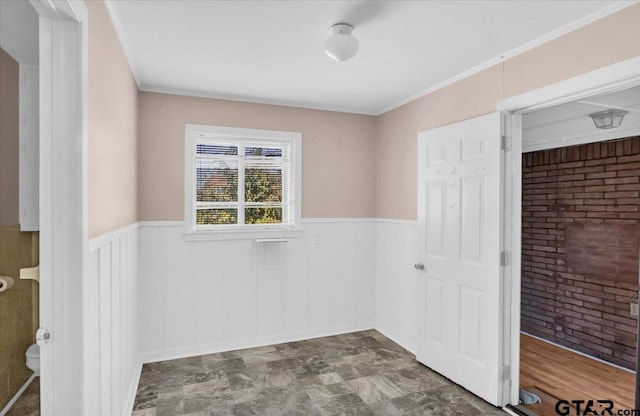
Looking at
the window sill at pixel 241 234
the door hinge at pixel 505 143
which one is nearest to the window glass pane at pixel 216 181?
the window sill at pixel 241 234

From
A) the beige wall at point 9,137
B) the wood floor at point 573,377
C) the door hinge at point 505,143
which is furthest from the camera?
the wood floor at point 573,377

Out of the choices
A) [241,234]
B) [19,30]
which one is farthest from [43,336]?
[241,234]

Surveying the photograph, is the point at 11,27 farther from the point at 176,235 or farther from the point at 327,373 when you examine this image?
the point at 327,373

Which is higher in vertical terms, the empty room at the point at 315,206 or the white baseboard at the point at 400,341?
the empty room at the point at 315,206

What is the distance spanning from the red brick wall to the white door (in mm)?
1701

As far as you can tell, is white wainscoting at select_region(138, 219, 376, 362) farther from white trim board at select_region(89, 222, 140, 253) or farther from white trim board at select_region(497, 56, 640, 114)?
white trim board at select_region(497, 56, 640, 114)

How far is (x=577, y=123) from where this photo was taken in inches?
143

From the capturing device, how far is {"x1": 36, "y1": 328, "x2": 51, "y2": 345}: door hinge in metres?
1.32

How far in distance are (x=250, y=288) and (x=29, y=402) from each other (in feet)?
8.16

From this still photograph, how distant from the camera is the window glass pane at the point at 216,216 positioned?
144 inches

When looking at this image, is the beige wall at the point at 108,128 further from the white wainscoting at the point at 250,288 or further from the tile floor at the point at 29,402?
the white wainscoting at the point at 250,288

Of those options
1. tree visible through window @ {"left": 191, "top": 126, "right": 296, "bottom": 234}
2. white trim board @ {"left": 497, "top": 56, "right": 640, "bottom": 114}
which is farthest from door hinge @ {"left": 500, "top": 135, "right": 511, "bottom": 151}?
tree visible through window @ {"left": 191, "top": 126, "right": 296, "bottom": 234}

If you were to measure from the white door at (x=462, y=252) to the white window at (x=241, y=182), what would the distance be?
1.39 m

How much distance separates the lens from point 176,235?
11.4 feet
